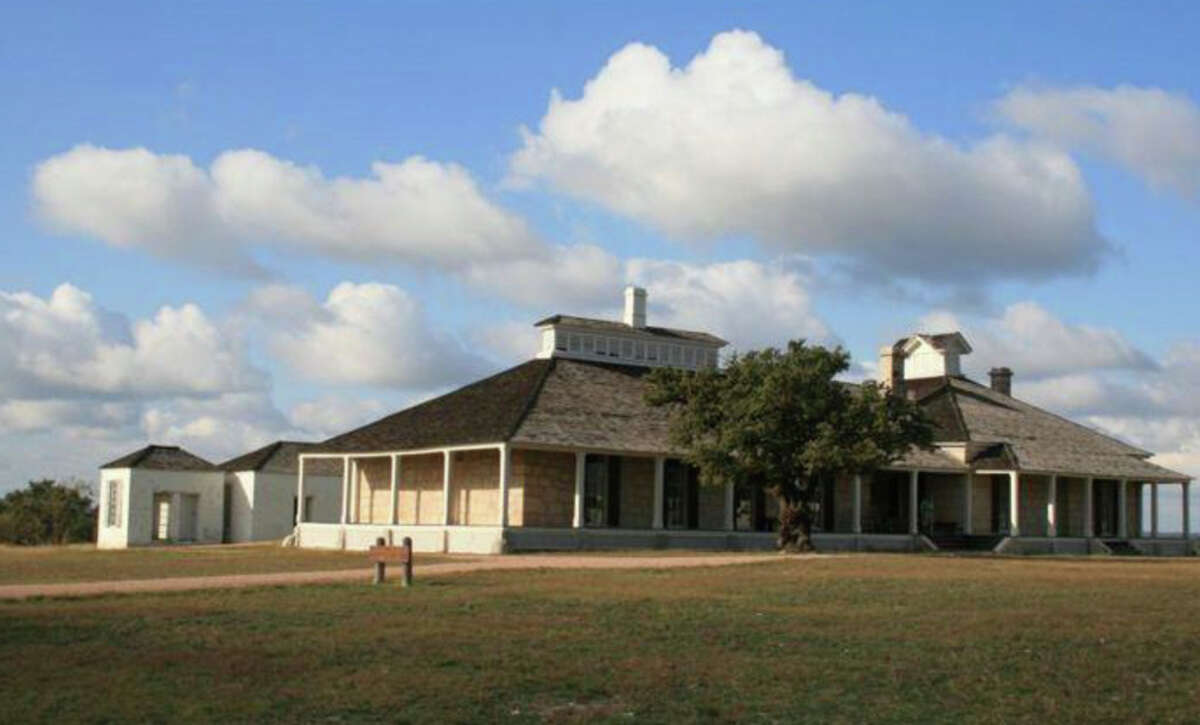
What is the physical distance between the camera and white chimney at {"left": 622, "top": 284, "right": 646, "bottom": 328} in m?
50.9

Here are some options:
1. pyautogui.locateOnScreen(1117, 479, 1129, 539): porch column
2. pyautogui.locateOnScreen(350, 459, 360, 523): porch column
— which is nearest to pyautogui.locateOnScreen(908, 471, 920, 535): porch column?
pyautogui.locateOnScreen(1117, 479, 1129, 539): porch column

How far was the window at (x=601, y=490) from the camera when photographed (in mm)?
42688

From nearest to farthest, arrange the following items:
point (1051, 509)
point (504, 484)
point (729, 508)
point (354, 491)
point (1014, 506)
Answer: point (504, 484)
point (729, 508)
point (354, 491)
point (1014, 506)
point (1051, 509)

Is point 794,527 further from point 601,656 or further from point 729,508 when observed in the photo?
point 601,656

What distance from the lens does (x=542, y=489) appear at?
4166 centimetres

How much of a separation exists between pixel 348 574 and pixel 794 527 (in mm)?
15408

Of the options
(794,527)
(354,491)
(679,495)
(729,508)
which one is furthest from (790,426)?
(354,491)

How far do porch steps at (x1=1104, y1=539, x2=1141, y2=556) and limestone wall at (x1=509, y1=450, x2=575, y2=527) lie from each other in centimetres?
2144

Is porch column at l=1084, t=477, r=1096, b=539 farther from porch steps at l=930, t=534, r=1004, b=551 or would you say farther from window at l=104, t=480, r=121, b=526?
window at l=104, t=480, r=121, b=526

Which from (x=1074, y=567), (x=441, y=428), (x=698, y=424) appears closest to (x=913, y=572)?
(x=1074, y=567)

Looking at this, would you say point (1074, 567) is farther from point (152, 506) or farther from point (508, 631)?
point (152, 506)

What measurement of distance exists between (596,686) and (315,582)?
11.9 meters

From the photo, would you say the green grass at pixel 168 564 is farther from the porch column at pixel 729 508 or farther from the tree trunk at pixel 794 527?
the porch column at pixel 729 508

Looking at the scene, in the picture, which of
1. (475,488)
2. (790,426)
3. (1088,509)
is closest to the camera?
(790,426)
